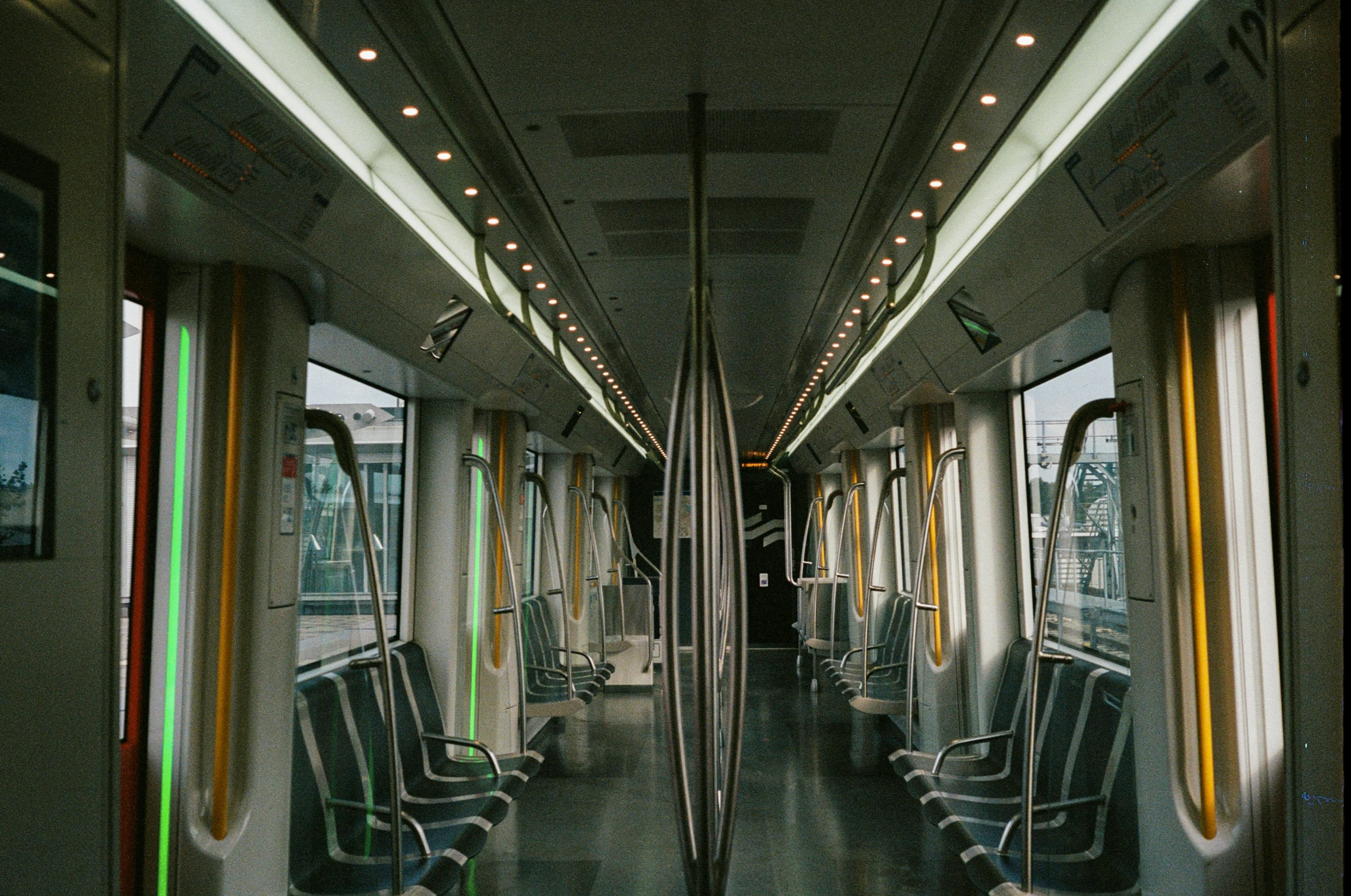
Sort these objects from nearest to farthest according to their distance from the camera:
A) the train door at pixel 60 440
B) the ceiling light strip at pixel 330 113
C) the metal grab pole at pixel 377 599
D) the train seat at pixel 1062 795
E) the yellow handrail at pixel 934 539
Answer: the train door at pixel 60 440
the ceiling light strip at pixel 330 113
the metal grab pole at pixel 377 599
the train seat at pixel 1062 795
the yellow handrail at pixel 934 539

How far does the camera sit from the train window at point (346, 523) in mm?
5082

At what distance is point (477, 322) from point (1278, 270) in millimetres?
4055

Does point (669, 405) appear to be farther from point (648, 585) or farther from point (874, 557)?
point (648, 585)

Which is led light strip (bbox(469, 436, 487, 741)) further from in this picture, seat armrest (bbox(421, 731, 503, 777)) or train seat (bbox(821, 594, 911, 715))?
train seat (bbox(821, 594, 911, 715))

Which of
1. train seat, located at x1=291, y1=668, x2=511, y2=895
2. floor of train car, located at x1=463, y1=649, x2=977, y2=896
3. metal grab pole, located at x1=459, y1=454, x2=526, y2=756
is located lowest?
floor of train car, located at x1=463, y1=649, x2=977, y2=896

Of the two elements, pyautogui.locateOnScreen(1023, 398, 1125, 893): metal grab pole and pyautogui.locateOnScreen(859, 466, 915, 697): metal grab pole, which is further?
pyautogui.locateOnScreen(859, 466, 915, 697): metal grab pole

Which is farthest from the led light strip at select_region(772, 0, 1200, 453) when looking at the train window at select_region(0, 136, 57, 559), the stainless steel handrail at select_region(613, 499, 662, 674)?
the stainless steel handrail at select_region(613, 499, 662, 674)

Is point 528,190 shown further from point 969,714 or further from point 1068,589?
point 969,714

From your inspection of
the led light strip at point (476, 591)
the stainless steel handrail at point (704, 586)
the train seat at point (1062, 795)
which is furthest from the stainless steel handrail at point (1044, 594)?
the led light strip at point (476, 591)

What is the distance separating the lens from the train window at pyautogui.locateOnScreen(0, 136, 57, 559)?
1.47m

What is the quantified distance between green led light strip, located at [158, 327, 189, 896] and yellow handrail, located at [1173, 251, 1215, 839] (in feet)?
10.7

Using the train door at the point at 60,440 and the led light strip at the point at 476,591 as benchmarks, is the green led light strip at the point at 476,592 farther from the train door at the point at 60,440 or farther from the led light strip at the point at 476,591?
the train door at the point at 60,440

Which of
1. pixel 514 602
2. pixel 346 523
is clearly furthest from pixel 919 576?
pixel 346 523

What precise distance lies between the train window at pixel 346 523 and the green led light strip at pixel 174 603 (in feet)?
3.74
